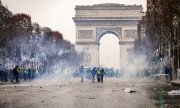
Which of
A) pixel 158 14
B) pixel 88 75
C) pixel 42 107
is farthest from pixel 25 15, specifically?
pixel 42 107

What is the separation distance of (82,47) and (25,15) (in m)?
45.8

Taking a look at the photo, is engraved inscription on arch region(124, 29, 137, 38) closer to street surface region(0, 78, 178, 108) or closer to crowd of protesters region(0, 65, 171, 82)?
crowd of protesters region(0, 65, 171, 82)

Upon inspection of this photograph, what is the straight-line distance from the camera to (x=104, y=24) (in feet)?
410

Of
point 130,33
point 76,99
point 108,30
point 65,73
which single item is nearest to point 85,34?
point 108,30

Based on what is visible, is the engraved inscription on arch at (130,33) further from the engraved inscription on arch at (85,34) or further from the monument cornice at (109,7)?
the engraved inscription on arch at (85,34)

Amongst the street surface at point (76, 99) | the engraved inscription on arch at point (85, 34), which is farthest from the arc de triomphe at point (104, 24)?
the street surface at point (76, 99)

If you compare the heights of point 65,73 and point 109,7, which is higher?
point 109,7

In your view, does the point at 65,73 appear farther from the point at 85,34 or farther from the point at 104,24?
the point at 104,24

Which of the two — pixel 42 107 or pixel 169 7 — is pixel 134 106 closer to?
pixel 42 107

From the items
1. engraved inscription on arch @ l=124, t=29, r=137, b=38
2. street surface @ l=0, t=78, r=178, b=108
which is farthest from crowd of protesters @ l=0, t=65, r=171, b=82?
engraved inscription on arch @ l=124, t=29, r=137, b=38

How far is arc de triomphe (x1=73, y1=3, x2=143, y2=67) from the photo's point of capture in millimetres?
121625

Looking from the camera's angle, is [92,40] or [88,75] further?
[92,40]

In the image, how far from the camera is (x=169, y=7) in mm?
42219

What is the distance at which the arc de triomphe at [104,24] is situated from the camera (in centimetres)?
12162
